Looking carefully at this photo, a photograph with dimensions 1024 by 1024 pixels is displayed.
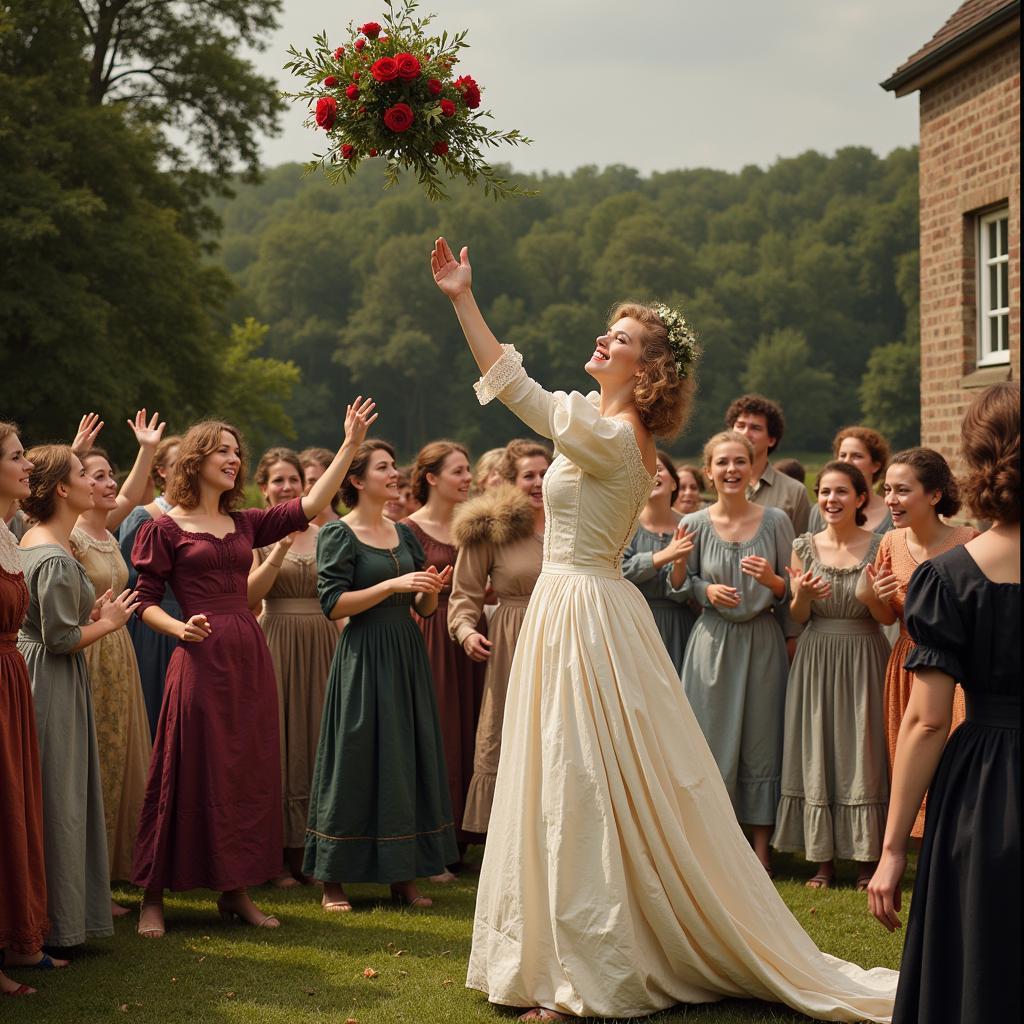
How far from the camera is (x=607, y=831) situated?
5129 millimetres

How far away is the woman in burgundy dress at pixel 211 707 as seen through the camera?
21.9ft

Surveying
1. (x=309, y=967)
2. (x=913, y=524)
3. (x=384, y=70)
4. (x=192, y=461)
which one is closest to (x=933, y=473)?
(x=913, y=524)

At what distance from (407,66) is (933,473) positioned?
351 cm

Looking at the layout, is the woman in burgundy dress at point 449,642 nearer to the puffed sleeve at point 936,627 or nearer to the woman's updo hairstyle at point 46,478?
the woman's updo hairstyle at point 46,478

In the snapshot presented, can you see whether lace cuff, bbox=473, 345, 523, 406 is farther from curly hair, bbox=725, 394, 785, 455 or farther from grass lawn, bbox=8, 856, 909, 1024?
curly hair, bbox=725, 394, 785, 455

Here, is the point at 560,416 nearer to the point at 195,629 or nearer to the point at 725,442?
the point at 195,629

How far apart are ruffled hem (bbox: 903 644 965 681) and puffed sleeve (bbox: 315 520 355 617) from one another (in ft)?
13.1

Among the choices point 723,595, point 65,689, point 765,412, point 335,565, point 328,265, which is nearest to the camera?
point 65,689

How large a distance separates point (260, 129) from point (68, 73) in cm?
601

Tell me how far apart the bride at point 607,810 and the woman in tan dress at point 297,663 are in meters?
2.83

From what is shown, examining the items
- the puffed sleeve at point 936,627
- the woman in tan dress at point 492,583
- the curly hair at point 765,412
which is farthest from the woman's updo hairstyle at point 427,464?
the puffed sleeve at point 936,627

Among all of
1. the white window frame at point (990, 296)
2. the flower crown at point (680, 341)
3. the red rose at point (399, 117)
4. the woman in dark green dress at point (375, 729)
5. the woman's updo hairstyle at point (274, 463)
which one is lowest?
the woman in dark green dress at point (375, 729)

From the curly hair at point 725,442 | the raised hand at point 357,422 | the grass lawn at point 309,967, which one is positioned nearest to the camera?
the grass lawn at point 309,967

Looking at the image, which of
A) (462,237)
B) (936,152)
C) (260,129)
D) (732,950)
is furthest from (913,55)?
(462,237)
